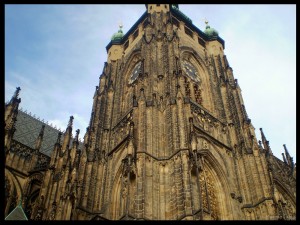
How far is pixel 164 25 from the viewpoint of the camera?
27.6m

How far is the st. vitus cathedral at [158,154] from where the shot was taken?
17109 millimetres

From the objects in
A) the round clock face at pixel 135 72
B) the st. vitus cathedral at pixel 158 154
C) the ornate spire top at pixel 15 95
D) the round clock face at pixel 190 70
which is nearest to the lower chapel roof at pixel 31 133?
the st. vitus cathedral at pixel 158 154

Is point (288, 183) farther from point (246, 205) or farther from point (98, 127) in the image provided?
point (98, 127)

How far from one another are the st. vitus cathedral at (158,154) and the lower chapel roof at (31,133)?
0.55 feet

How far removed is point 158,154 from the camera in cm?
1847

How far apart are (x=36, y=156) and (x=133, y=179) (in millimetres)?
11534

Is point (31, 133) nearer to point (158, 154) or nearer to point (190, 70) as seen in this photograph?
point (190, 70)

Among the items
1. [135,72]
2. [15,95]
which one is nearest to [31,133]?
[15,95]

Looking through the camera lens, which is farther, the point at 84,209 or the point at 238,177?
the point at 238,177

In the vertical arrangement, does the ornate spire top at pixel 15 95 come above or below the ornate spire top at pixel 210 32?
below

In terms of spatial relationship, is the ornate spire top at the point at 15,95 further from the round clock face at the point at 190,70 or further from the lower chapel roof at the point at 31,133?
the round clock face at the point at 190,70

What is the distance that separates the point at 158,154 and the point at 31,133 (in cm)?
1586

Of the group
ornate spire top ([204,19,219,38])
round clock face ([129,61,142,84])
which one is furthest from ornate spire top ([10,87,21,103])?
ornate spire top ([204,19,219,38])
